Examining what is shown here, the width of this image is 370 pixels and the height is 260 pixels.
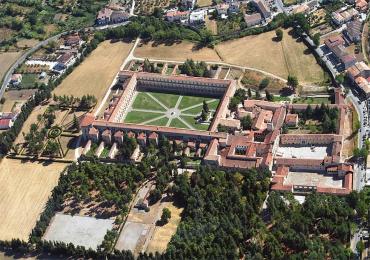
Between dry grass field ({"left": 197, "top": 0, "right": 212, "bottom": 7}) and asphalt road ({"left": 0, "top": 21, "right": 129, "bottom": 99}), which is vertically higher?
dry grass field ({"left": 197, "top": 0, "right": 212, "bottom": 7})

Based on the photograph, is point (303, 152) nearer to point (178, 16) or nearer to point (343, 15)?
point (343, 15)

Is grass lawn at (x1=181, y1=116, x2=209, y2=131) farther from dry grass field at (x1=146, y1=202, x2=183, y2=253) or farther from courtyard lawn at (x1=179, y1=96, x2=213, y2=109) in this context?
dry grass field at (x1=146, y1=202, x2=183, y2=253)

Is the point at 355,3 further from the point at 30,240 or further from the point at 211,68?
the point at 30,240

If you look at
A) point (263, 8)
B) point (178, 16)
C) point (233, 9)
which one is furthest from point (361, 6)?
point (178, 16)

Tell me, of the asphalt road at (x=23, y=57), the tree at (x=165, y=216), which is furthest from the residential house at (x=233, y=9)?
the tree at (x=165, y=216)

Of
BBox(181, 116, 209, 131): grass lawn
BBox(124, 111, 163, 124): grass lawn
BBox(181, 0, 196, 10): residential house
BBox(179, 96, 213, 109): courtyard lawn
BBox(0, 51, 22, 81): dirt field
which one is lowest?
BBox(0, 51, 22, 81): dirt field

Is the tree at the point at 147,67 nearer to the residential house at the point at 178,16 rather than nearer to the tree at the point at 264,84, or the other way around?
the residential house at the point at 178,16

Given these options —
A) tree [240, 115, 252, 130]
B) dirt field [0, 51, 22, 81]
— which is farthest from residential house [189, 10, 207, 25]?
dirt field [0, 51, 22, 81]
